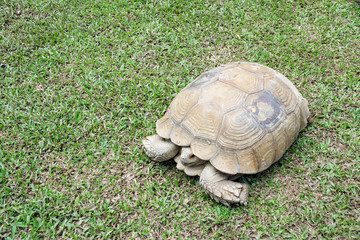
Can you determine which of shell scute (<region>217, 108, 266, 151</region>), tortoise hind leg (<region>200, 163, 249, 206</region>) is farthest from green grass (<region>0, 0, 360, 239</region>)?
shell scute (<region>217, 108, 266, 151</region>)

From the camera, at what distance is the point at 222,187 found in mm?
2490

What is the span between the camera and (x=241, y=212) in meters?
2.54

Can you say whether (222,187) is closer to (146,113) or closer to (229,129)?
(229,129)

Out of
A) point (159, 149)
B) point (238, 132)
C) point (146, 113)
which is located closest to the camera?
point (238, 132)

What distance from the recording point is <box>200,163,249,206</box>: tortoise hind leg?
2461 mm

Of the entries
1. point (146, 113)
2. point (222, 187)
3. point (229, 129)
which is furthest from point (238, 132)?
point (146, 113)

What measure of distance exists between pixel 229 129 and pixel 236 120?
0.10 m

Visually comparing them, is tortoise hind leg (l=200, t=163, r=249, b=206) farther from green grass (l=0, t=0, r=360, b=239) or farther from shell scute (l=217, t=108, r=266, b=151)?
shell scute (l=217, t=108, r=266, b=151)

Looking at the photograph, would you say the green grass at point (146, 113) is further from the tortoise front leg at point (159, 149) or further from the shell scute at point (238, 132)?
the shell scute at point (238, 132)

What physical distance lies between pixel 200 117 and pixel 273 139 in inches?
27.8

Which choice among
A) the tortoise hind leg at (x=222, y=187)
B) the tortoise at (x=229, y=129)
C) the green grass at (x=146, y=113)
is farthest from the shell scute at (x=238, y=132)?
the green grass at (x=146, y=113)

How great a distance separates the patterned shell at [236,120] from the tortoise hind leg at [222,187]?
13 centimetres

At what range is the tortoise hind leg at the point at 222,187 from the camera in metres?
2.46

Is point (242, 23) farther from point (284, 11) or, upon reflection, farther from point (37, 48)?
point (37, 48)
